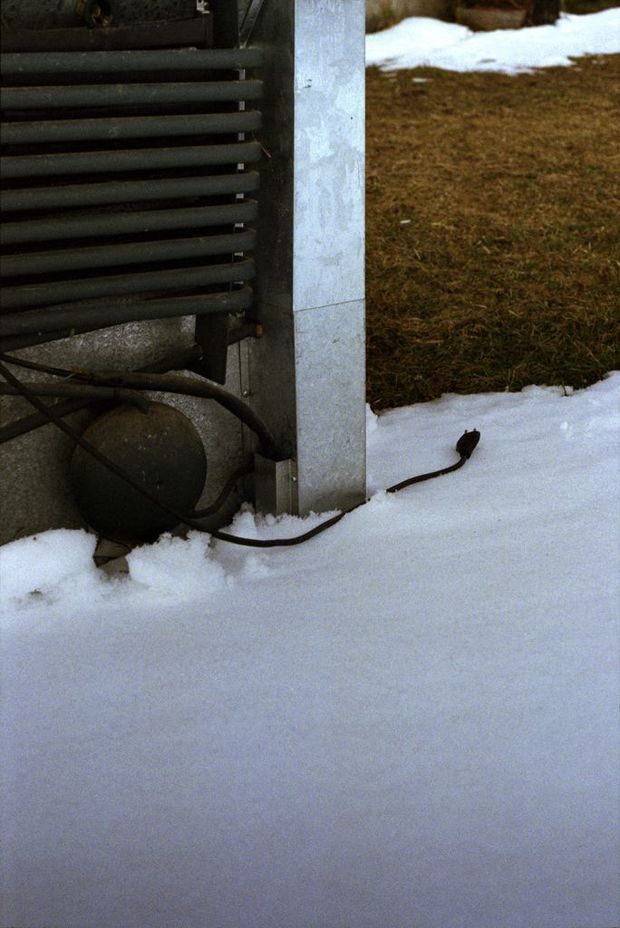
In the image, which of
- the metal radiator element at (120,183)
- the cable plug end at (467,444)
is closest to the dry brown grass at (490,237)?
the cable plug end at (467,444)

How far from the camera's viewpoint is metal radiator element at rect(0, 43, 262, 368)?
6.48 ft

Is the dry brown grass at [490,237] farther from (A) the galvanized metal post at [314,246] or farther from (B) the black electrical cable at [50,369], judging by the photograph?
(B) the black electrical cable at [50,369]

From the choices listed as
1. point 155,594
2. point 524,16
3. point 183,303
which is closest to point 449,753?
point 155,594

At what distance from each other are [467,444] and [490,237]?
2.26m

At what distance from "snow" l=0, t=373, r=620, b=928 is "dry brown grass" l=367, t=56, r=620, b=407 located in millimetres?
1048

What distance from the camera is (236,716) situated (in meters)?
2.00

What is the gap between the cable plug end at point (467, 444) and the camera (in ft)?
→ 9.34

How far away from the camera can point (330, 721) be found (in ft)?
6.50

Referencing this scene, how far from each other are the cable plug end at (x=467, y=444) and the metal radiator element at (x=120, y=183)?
0.83m

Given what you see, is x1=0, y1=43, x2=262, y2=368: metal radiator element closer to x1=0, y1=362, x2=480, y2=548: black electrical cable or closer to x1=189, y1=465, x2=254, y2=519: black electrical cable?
x1=0, y1=362, x2=480, y2=548: black electrical cable

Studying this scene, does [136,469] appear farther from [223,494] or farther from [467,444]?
[467,444]

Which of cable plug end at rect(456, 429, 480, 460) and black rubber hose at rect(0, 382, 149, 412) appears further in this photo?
cable plug end at rect(456, 429, 480, 460)

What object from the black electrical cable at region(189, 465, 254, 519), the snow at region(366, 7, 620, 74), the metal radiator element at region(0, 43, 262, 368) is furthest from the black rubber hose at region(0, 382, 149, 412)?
the snow at region(366, 7, 620, 74)

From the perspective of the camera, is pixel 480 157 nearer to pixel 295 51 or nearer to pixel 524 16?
pixel 295 51
